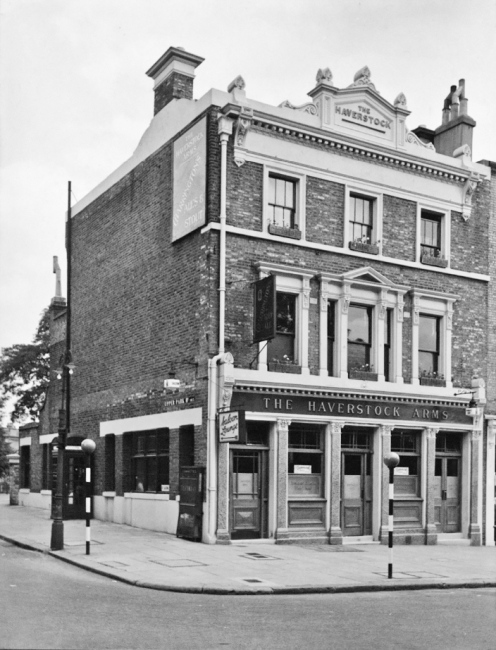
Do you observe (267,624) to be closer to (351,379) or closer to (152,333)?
(351,379)

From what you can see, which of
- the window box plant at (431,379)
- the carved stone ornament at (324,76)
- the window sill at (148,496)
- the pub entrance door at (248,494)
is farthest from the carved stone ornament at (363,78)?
the window sill at (148,496)

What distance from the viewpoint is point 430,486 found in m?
24.5

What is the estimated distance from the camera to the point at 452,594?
1503cm

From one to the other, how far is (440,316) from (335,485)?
6.29 meters

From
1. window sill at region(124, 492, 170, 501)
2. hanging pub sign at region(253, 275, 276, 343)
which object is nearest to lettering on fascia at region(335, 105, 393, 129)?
hanging pub sign at region(253, 275, 276, 343)

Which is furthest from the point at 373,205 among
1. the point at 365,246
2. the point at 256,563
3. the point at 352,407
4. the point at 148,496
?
Result: the point at 256,563

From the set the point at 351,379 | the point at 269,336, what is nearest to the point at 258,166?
the point at 269,336

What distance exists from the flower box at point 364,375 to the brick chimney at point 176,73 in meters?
9.53

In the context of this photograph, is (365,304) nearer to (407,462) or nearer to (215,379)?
(407,462)

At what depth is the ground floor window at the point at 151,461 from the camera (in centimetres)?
2408

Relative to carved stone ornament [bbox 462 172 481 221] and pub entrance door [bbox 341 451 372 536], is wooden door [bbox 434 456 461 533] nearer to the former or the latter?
pub entrance door [bbox 341 451 372 536]

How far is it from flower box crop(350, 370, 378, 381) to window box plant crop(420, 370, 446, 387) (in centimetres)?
179

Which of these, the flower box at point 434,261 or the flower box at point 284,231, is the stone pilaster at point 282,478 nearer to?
the flower box at point 284,231

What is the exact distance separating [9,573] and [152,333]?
415 inches
